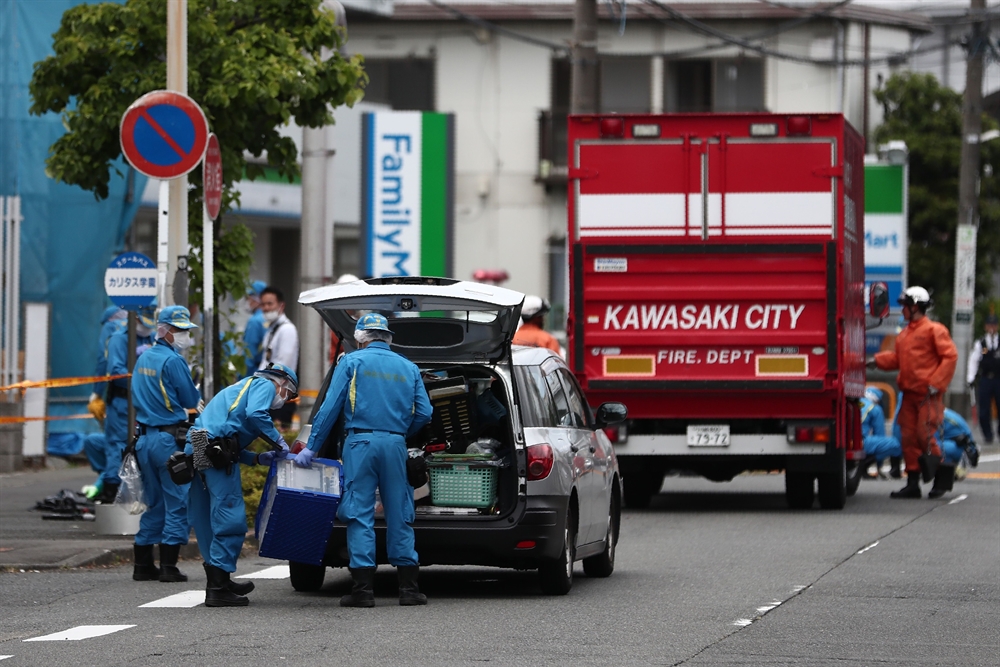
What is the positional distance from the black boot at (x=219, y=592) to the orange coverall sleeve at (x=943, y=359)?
953 cm

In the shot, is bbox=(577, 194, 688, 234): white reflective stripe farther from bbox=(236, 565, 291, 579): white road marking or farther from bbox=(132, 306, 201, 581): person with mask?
bbox=(132, 306, 201, 581): person with mask

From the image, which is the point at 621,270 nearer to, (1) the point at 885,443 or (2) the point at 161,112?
(2) the point at 161,112

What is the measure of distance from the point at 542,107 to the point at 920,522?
2305 centimetres

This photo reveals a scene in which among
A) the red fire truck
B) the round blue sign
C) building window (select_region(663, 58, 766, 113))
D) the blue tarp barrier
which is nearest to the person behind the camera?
the round blue sign

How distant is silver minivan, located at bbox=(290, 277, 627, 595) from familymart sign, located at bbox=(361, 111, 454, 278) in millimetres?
16090

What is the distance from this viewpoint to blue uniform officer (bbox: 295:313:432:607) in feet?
34.6

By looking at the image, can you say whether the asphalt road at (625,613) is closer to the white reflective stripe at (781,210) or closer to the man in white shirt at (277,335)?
the white reflective stripe at (781,210)

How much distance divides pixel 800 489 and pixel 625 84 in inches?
875

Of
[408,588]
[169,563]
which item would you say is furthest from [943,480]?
[408,588]

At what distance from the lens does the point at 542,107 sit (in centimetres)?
3831

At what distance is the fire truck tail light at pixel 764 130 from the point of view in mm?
16703

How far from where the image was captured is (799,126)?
1661 cm

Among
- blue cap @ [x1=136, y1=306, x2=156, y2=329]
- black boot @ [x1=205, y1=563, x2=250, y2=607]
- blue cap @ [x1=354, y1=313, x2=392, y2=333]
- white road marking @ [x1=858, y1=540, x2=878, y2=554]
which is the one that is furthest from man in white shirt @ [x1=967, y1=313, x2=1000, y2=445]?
black boot @ [x1=205, y1=563, x2=250, y2=607]

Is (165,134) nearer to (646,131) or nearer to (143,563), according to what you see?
(143,563)
